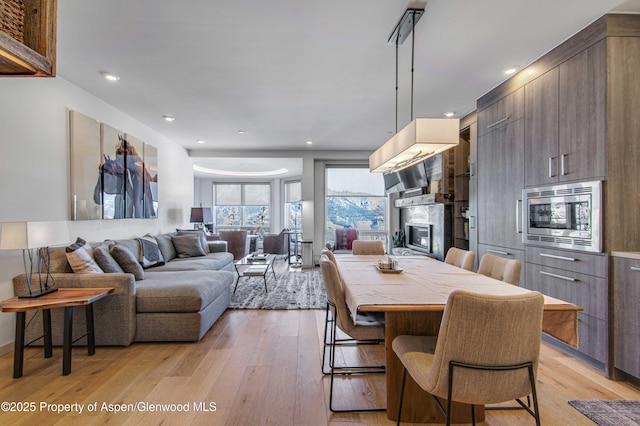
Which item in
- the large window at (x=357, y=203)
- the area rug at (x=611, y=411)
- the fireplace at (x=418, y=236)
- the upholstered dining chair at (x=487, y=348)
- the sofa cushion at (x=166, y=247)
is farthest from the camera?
the large window at (x=357, y=203)

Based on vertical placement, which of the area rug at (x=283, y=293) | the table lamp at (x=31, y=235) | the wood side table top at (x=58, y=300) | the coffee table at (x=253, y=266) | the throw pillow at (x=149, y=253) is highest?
the table lamp at (x=31, y=235)

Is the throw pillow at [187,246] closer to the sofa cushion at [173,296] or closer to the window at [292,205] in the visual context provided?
the sofa cushion at [173,296]

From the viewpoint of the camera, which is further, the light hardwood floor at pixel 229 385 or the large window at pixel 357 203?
the large window at pixel 357 203

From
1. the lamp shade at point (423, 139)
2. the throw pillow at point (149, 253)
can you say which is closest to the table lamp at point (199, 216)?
the throw pillow at point (149, 253)

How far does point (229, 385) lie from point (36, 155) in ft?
9.19

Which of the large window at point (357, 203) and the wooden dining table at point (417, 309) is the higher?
the large window at point (357, 203)

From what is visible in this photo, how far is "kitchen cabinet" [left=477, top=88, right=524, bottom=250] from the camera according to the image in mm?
3188

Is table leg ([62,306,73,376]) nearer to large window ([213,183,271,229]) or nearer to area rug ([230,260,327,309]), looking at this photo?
area rug ([230,260,327,309])

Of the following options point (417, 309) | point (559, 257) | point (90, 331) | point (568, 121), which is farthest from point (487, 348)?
point (90, 331)

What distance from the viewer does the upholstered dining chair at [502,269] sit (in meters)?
2.25

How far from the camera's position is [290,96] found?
3.67 m

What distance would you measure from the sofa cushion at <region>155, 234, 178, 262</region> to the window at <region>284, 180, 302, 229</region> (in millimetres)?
5228

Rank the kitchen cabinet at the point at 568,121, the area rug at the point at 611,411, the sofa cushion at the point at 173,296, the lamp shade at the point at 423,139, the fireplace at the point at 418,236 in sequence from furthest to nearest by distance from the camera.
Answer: the fireplace at the point at 418,236 → the sofa cushion at the point at 173,296 → the kitchen cabinet at the point at 568,121 → the lamp shade at the point at 423,139 → the area rug at the point at 611,411

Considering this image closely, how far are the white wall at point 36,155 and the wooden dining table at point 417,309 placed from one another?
9.70 ft
